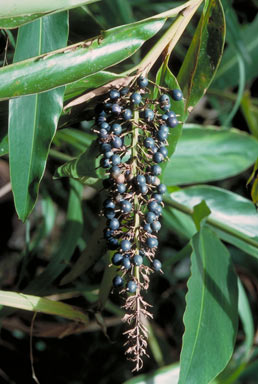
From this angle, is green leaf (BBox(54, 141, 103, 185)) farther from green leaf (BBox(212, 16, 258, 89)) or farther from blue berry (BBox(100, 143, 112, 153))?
green leaf (BBox(212, 16, 258, 89))

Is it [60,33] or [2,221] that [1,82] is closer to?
[60,33]

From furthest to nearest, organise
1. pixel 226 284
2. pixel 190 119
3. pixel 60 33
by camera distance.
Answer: pixel 190 119, pixel 226 284, pixel 60 33

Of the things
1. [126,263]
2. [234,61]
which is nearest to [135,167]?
[126,263]

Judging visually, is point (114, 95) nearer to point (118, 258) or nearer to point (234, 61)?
point (118, 258)

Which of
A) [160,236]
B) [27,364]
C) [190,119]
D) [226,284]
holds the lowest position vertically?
[27,364]

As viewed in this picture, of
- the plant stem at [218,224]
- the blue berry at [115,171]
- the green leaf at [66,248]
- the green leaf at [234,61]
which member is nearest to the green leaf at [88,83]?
the blue berry at [115,171]

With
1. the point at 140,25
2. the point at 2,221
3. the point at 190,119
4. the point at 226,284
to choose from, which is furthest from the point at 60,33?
the point at 190,119

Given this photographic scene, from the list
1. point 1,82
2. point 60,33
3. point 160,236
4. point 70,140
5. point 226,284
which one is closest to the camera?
point 1,82
